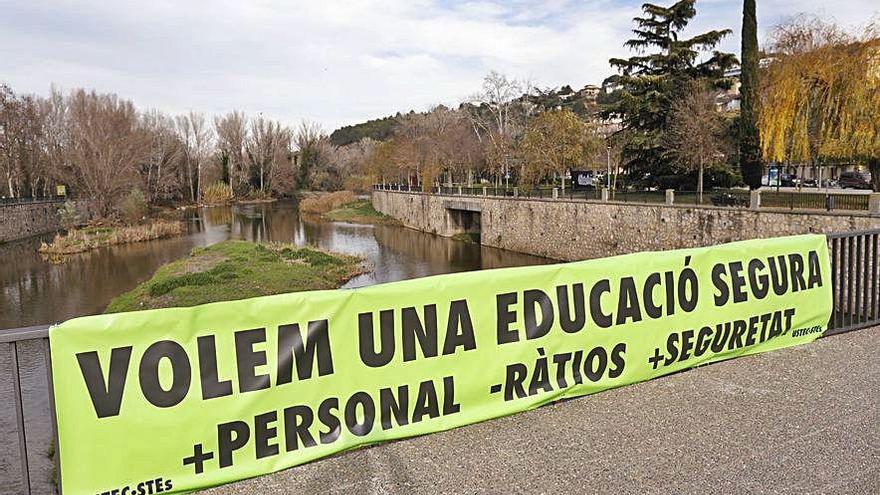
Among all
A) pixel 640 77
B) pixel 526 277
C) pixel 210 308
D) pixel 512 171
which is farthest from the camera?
pixel 512 171

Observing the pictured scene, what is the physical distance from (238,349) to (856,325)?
26.9 ft

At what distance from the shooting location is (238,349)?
14.6 ft

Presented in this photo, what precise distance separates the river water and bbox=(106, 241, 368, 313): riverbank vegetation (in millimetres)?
1279

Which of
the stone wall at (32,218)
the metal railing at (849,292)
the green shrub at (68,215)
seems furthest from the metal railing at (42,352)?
the green shrub at (68,215)

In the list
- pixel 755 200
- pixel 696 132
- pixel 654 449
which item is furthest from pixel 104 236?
pixel 654 449

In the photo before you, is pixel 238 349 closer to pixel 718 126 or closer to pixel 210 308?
pixel 210 308

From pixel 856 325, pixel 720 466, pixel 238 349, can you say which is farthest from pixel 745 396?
pixel 238 349

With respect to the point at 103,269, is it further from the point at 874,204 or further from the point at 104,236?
the point at 874,204

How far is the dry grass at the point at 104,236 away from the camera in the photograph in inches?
1412

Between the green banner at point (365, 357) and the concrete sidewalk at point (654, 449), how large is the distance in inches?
8.9

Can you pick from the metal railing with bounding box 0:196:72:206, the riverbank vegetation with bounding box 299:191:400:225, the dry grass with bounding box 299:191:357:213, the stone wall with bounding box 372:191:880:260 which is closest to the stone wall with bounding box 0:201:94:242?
the metal railing with bounding box 0:196:72:206

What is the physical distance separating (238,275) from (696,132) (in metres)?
24.0

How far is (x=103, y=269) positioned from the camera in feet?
99.7

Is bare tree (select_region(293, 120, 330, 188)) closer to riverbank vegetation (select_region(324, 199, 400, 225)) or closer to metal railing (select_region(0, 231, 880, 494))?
riverbank vegetation (select_region(324, 199, 400, 225))
